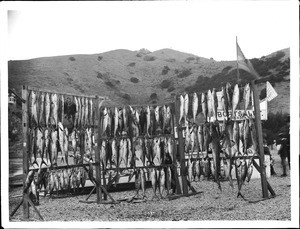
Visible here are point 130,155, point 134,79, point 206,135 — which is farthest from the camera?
point 134,79

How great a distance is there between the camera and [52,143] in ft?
23.4

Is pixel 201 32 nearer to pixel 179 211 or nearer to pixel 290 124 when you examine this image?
pixel 290 124

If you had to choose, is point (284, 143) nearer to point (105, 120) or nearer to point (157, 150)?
point (157, 150)

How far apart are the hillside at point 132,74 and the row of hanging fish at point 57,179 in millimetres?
1649

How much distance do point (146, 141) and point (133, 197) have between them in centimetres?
92

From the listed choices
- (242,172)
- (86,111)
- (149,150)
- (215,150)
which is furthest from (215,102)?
(86,111)

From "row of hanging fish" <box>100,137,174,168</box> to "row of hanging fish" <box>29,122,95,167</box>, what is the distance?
54cm

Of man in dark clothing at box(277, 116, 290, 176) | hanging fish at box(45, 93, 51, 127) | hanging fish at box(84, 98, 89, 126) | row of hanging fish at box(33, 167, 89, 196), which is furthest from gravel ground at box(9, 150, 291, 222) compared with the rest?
hanging fish at box(45, 93, 51, 127)

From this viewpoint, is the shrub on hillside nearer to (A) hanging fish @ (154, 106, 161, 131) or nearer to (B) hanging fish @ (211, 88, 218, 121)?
(A) hanging fish @ (154, 106, 161, 131)

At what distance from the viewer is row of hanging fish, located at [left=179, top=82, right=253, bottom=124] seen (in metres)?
6.78

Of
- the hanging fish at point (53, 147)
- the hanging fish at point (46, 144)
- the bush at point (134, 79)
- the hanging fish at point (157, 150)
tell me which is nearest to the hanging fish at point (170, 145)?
the hanging fish at point (157, 150)

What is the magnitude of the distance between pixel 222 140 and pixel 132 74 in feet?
9.67

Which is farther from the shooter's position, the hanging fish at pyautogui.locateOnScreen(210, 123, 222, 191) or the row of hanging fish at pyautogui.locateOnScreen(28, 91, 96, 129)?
the row of hanging fish at pyautogui.locateOnScreen(28, 91, 96, 129)

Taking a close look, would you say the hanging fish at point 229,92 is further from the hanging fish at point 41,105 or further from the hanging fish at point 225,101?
the hanging fish at point 41,105
